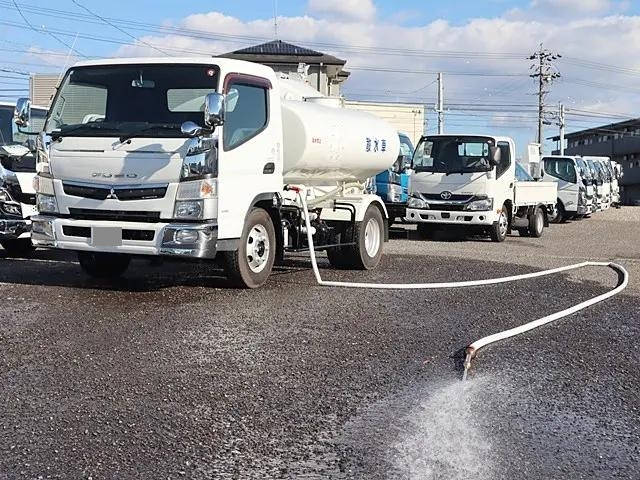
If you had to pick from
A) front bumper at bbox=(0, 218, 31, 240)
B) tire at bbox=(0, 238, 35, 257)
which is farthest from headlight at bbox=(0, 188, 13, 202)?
tire at bbox=(0, 238, 35, 257)

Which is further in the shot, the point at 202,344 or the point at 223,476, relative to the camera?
the point at 202,344

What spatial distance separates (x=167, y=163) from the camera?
8.41 m

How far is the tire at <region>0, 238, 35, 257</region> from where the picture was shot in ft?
39.2

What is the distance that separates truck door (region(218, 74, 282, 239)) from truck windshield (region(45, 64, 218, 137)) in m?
0.36

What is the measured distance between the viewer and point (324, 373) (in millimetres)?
6000

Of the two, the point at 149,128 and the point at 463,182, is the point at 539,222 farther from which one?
A: the point at 149,128

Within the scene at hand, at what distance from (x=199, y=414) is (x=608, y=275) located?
8.54 metres

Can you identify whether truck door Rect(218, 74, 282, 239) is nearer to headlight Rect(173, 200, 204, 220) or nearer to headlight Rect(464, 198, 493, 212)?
headlight Rect(173, 200, 204, 220)

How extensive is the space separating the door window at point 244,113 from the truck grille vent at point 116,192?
Answer: 871 mm

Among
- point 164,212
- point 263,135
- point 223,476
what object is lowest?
point 223,476

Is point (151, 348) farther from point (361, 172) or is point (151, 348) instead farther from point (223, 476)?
point (361, 172)

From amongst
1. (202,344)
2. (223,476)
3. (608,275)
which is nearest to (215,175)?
(202,344)

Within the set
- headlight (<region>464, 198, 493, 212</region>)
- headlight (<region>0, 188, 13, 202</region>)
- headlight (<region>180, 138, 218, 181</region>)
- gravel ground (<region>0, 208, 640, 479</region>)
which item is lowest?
gravel ground (<region>0, 208, 640, 479</region>)

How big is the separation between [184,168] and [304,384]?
11.3 feet
